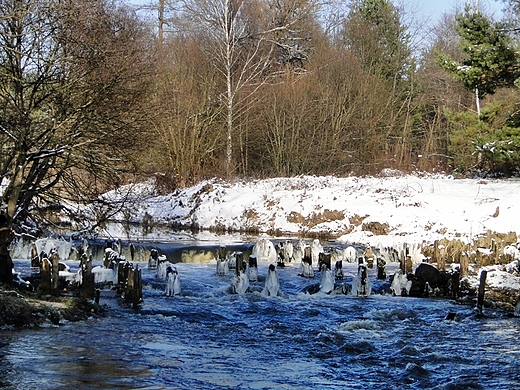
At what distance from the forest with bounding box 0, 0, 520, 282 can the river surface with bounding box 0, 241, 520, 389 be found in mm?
2529

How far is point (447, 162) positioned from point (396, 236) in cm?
1320

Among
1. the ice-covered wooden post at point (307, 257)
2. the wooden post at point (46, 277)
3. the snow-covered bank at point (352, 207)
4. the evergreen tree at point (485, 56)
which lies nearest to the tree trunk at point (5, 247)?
the wooden post at point (46, 277)

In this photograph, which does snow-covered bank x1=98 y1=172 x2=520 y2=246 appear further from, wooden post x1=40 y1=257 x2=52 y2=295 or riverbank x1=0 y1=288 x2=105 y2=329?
riverbank x1=0 y1=288 x2=105 y2=329

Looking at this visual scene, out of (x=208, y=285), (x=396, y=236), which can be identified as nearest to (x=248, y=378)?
(x=208, y=285)

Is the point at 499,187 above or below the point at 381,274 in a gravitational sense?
above

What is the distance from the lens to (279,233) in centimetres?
2427

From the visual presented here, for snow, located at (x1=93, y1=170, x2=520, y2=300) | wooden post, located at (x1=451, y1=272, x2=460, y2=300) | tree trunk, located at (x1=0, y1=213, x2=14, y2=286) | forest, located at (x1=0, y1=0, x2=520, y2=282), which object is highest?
forest, located at (x1=0, y1=0, x2=520, y2=282)

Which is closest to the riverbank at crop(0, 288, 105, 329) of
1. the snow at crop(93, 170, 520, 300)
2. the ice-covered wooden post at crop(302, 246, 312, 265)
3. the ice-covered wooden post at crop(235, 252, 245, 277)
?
the ice-covered wooden post at crop(235, 252, 245, 277)

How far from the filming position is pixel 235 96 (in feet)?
106

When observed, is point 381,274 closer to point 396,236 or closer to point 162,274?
point 162,274

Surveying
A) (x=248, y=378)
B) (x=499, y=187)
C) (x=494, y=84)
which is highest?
(x=494, y=84)

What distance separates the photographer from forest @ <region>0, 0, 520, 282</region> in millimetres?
10266

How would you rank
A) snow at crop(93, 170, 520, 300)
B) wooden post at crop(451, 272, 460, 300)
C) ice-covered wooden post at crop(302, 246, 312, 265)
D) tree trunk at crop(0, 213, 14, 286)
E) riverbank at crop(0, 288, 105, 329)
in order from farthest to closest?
snow at crop(93, 170, 520, 300) < ice-covered wooden post at crop(302, 246, 312, 265) < wooden post at crop(451, 272, 460, 300) < tree trunk at crop(0, 213, 14, 286) < riverbank at crop(0, 288, 105, 329)

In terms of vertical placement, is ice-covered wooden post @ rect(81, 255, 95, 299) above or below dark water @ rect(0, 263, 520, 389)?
above
